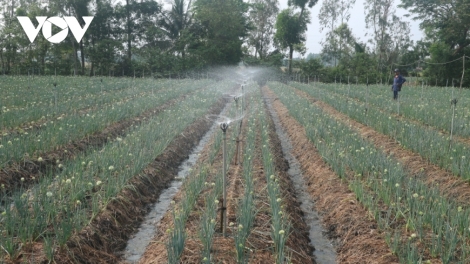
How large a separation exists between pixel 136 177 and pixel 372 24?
41562mm

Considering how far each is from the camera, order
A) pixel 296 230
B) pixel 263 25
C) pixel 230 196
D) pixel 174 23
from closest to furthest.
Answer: pixel 296 230 → pixel 230 196 → pixel 174 23 → pixel 263 25

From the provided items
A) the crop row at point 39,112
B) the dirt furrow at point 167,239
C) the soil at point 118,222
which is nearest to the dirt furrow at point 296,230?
the dirt furrow at point 167,239

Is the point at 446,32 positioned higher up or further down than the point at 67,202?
higher up

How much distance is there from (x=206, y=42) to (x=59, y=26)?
13.6m

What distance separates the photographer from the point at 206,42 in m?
42.2

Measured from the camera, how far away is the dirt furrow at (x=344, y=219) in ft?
13.9

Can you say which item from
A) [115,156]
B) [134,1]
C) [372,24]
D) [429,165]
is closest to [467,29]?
[372,24]

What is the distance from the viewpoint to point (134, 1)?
39.4 metres

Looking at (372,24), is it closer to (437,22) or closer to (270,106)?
(437,22)

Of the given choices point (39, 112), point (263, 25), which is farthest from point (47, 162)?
point (263, 25)

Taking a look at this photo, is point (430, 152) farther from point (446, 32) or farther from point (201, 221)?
point (446, 32)

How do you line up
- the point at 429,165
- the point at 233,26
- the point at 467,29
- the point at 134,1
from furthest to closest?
the point at 233,26 → the point at 134,1 → the point at 467,29 → the point at 429,165

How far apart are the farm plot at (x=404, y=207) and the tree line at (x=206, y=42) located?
93.9ft

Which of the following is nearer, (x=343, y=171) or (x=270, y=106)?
(x=343, y=171)
